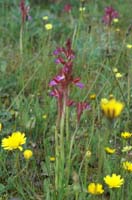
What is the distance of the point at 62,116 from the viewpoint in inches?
67.9

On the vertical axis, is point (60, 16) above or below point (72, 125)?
above

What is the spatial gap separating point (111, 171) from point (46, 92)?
1036 millimetres

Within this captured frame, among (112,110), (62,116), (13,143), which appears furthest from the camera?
(13,143)

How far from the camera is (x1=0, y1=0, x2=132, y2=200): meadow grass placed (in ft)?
6.10

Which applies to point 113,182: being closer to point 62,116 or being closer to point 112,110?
point 62,116

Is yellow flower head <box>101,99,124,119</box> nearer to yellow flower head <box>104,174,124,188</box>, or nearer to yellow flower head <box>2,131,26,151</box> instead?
yellow flower head <box>104,174,124,188</box>

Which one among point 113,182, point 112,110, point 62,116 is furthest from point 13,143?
point 112,110

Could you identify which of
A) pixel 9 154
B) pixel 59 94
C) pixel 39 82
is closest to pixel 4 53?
pixel 39 82

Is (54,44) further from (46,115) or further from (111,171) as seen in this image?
(111,171)

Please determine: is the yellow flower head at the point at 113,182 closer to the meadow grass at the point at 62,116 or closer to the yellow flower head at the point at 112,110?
the meadow grass at the point at 62,116

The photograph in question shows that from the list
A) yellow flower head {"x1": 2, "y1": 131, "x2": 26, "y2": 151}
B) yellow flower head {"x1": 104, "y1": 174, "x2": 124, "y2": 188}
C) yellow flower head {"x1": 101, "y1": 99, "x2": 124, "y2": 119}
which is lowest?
yellow flower head {"x1": 104, "y1": 174, "x2": 124, "y2": 188}

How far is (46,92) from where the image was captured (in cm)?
289

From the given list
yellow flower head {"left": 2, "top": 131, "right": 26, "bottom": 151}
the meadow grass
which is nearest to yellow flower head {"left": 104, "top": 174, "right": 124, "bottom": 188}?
the meadow grass

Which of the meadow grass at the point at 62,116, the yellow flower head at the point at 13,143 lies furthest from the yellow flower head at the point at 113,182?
the yellow flower head at the point at 13,143
